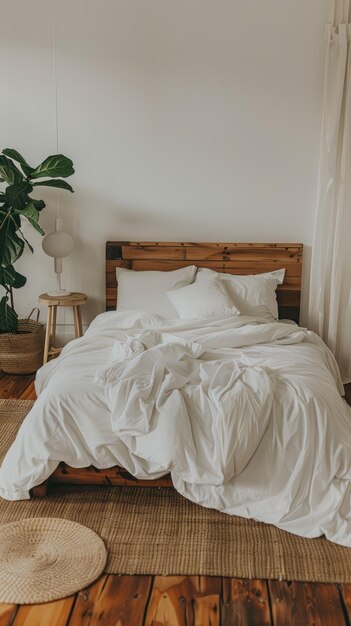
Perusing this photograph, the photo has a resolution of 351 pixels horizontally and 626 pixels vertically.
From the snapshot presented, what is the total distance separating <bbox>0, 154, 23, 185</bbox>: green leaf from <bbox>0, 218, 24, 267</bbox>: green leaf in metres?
0.29

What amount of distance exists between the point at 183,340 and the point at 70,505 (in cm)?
109

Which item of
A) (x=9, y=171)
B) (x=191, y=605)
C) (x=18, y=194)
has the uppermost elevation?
(x=9, y=171)

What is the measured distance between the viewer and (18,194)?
4367 millimetres

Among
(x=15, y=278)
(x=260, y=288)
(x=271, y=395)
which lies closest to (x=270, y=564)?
(x=271, y=395)

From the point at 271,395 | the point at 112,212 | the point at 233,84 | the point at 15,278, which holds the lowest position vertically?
the point at 271,395

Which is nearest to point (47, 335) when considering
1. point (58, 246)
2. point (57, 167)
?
point (58, 246)

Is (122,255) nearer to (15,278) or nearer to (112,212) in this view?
(112,212)

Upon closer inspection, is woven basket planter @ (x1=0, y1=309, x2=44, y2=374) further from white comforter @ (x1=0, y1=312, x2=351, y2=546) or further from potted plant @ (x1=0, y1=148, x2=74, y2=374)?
white comforter @ (x1=0, y1=312, x2=351, y2=546)

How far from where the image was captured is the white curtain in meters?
4.42

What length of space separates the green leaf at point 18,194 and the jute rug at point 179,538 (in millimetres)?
2104

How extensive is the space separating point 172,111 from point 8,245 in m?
1.49

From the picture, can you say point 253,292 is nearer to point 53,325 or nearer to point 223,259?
point 223,259

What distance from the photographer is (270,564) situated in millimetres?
2523

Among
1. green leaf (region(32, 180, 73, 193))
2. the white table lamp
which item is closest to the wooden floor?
the white table lamp
